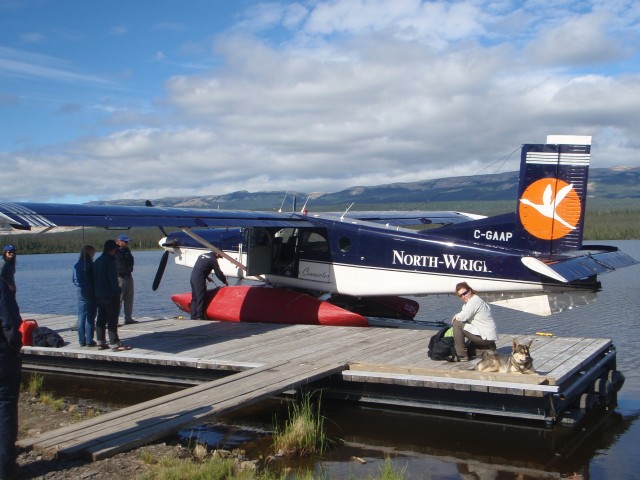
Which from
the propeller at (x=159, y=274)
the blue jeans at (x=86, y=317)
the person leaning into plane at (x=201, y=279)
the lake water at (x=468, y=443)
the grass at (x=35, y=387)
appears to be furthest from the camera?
the propeller at (x=159, y=274)

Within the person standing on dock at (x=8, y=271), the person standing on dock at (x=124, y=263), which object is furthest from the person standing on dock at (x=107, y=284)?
the person standing on dock at (x=8, y=271)

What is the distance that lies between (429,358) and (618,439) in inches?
87.0

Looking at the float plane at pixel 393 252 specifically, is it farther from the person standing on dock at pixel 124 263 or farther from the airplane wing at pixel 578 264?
the person standing on dock at pixel 124 263

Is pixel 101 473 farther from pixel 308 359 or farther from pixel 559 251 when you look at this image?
pixel 559 251

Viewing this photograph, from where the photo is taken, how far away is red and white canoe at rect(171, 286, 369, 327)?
11.1m

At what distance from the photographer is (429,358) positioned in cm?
814

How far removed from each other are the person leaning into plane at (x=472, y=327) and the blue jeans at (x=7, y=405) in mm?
4820

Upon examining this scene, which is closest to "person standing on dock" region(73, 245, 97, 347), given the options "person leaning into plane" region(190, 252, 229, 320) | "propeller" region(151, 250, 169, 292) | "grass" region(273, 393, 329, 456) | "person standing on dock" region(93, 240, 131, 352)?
"person standing on dock" region(93, 240, 131, 352)

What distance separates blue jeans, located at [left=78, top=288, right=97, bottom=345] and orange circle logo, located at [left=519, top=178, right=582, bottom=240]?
20.8 ft

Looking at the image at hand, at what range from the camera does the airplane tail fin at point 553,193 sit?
31.4 feet

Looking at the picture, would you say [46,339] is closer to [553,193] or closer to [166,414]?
[166,414]

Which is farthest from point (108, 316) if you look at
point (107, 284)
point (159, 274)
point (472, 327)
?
point (472, 327)

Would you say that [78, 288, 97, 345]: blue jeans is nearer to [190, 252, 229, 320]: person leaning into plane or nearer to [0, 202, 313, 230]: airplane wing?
[0, 202, 313, 230]: airplane wing

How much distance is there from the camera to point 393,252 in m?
10.8
